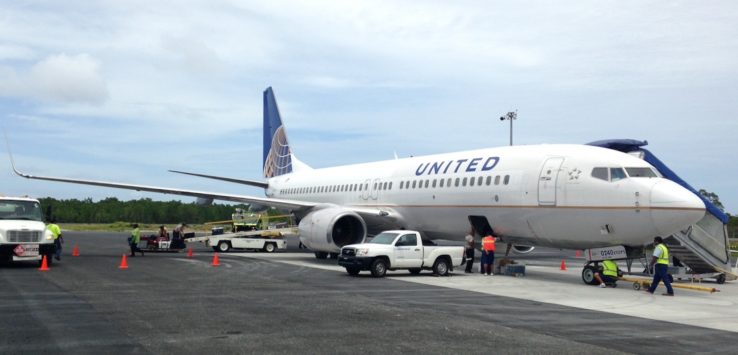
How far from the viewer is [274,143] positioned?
45344 millimetres

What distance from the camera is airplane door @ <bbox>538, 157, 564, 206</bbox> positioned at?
20719 millimetres

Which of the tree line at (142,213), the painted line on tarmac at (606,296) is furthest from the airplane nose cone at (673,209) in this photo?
the tree line at (142,213)

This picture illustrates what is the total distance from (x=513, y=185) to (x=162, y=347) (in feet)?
48.2

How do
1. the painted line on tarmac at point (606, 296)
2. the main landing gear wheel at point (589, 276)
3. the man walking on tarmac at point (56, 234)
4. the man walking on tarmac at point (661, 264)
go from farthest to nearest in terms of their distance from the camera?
the man walking on tarmac at point (56, 234), the main landing gear wheel at point (589, 276), the man walking on tarmac at point (661, 264), the painted line on tarmac at point (606, 296)

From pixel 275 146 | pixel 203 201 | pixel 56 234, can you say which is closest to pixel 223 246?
pixel 203 201

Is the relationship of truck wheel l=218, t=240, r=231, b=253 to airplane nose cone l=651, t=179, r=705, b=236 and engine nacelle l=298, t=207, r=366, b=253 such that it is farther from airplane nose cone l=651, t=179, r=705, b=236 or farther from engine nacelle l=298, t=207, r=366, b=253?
airplane nose cone l=651, t=179, r=705, b=236

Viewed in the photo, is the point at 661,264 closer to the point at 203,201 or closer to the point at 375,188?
the point at 375,188

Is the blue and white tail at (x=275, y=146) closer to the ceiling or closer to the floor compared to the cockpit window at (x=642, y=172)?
closer to the ceiling


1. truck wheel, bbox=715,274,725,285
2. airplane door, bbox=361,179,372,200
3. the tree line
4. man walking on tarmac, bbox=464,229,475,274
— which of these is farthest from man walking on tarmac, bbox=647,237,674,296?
the tree line

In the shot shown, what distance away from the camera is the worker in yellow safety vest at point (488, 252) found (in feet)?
74.5

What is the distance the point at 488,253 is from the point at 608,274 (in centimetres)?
416

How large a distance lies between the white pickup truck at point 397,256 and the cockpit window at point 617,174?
560 cm

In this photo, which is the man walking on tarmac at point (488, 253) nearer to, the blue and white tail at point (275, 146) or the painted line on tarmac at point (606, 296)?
the painted line on tarmac at point (606, 296)

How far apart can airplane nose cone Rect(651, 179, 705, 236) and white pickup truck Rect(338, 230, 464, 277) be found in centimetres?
666
